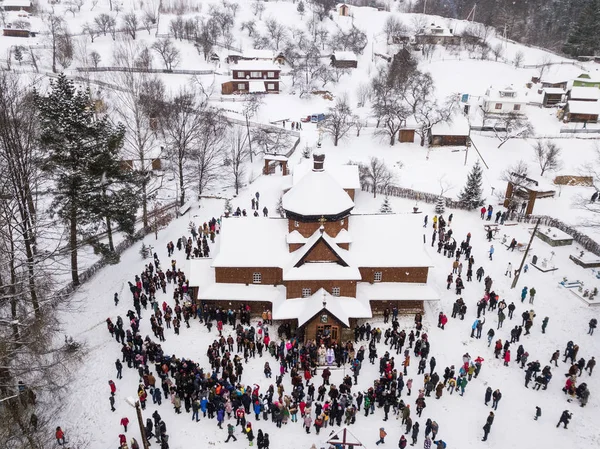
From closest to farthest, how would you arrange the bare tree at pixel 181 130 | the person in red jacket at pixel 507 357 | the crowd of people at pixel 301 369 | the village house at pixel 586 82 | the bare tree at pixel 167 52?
the crowd of people at pixel 301 369 < the person in red jacket at pixel 507 357 < the bare tree at pixel 181 130 < the village house at pixel 586 82 < the bare tree at pixel 167 52

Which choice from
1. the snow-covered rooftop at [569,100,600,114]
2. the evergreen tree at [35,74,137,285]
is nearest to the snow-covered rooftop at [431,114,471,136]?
the snow-covered rooftop at [569,100,600,114]

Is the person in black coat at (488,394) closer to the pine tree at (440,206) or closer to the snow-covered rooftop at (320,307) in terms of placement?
the snow-covered rooftop at (320,307)

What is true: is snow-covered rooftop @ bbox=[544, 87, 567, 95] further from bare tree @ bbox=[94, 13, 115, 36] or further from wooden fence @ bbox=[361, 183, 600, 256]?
bare tree @ bbox=[94, 13, 115, 36]

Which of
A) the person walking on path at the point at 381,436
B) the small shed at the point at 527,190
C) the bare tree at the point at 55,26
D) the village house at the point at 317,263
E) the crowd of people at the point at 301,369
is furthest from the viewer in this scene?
the bare tree at the point at 55,26

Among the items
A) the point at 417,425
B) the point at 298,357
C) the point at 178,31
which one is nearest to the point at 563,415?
the point at 417,425

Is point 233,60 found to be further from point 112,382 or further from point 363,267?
point 112,382

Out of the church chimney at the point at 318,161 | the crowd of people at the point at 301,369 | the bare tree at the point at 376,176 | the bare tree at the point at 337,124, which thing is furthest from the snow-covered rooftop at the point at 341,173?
the crowd of people at the point at 301,369
